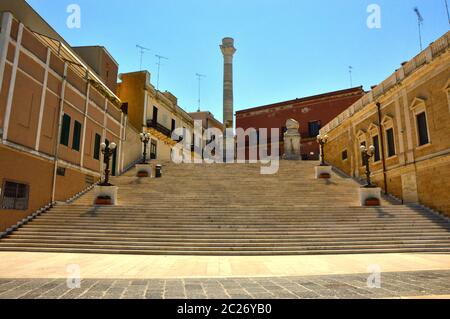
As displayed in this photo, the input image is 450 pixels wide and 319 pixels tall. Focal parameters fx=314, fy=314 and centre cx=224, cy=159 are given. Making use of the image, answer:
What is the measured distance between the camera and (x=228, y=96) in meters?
38.7

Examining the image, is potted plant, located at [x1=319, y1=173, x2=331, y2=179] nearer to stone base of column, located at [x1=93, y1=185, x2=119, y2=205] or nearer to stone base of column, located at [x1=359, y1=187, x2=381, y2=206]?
stone base of column, located at [x1=359, y1=187, x2=381, y2=206]

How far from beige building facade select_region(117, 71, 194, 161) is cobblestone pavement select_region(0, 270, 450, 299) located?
24.9 m

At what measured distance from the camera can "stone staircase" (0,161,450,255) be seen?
397 inches

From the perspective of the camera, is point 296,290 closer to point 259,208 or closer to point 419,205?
point 259,208

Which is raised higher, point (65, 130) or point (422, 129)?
point (422, 129)

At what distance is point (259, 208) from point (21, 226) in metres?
9.40

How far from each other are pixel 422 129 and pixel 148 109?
22.9m

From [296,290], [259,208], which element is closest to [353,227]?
[259,208]

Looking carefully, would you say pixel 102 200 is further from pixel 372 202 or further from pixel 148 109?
pixel 148 109

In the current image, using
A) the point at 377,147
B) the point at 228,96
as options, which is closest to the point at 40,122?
the point at 377,147

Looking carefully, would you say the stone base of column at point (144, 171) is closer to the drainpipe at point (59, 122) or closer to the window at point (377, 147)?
the drainpipe at point (59, 122)

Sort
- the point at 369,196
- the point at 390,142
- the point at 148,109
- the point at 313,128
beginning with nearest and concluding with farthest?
1. the point at 369,196
2. the point at 390,142
3. the point at 148,109
4. the point at 313,128

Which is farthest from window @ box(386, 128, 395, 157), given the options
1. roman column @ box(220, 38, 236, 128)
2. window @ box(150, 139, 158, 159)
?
roman column @ box(220, 38, 236, 128)

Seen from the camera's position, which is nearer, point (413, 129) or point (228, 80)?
point (413, 129)
